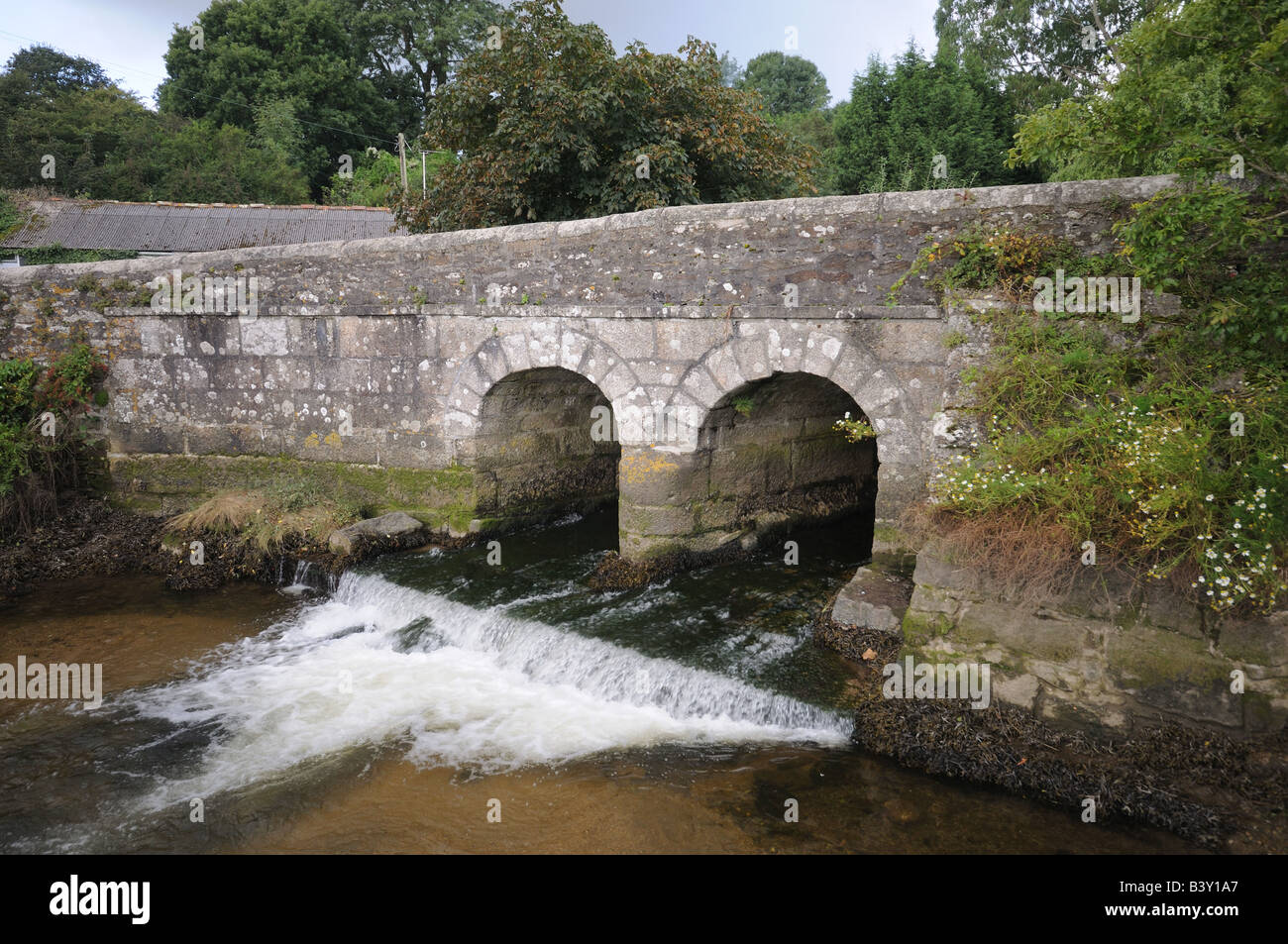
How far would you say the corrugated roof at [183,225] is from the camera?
20.6m

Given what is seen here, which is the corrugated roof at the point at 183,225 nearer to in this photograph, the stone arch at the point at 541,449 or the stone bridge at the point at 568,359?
the stone bridge at the point at 568,359

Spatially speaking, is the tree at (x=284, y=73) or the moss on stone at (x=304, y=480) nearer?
the moss on stone at (x=304, y=480)

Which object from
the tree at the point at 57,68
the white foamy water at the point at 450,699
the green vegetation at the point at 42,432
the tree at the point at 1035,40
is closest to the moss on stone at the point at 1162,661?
the white foamy water at the point at 450,699

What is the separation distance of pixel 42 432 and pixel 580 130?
6.54m

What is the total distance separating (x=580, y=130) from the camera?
945 centimetres

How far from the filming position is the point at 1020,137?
6.34m

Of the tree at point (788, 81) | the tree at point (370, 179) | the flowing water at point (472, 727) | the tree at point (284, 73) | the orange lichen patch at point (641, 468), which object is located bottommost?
the flowing water at point (472, 727)

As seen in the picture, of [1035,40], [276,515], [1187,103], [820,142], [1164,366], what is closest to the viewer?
[1164,366]

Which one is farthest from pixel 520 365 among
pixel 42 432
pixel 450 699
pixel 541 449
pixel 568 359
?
pixel 42 432

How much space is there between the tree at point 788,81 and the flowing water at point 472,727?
3268 cm

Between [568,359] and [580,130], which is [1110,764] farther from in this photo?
[580,130]

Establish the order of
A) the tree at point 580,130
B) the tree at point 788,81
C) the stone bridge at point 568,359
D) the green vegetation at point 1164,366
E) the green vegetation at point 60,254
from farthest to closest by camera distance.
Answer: the tree at point 788,81, the green vegetation at point 60,254, the tree at point 580,130, the stone bridge at point 568,359, the green vegetation at point 1164,366

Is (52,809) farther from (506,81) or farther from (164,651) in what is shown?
(506,81)

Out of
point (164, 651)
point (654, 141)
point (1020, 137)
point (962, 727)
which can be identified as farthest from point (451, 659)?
point (654, 141)
